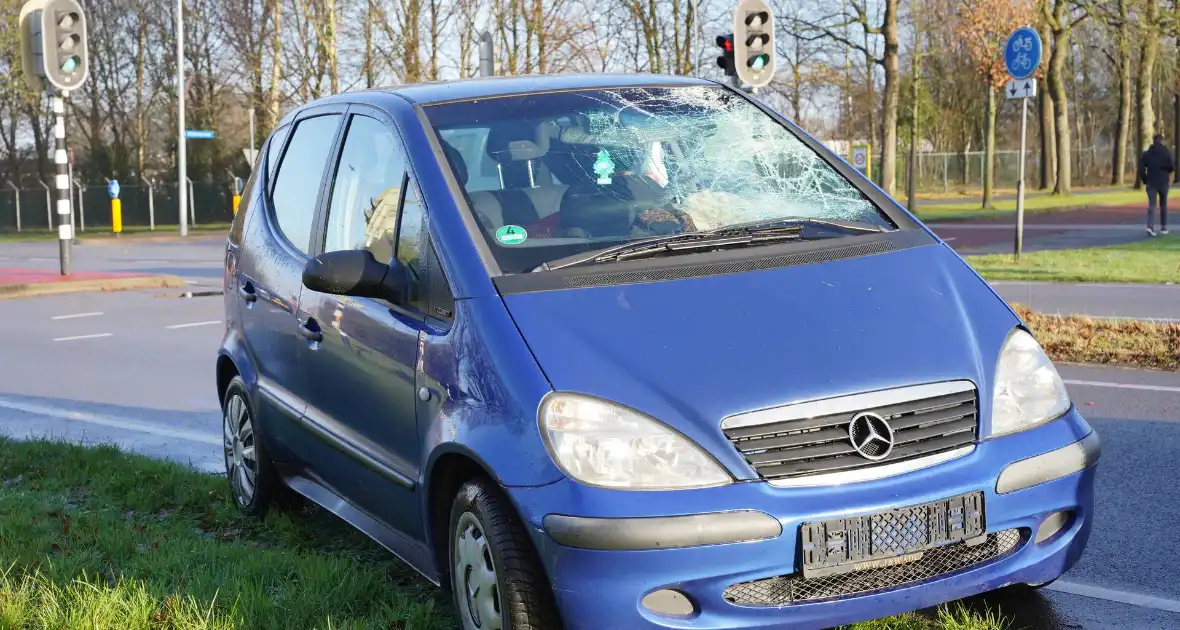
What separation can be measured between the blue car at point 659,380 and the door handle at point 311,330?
0.4 inches

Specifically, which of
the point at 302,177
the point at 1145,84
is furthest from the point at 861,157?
the point at 302,177

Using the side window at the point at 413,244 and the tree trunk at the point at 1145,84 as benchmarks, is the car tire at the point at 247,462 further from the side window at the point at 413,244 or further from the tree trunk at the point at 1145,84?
the tree trunk at the point at 1145,84

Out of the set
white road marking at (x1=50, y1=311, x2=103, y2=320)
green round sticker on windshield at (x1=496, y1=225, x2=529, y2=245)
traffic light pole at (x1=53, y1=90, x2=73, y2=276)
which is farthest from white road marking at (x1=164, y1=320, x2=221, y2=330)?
green round sticker on windshield at (x1=496, y1=225, x2=529, y2=245)

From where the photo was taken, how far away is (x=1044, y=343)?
9695 millimetres

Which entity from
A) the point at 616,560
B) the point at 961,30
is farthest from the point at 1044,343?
the point at 961,30

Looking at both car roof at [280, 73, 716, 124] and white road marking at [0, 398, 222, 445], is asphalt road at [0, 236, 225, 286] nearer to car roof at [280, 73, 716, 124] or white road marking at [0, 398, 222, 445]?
white road marking at [0, 398, 222, 445]

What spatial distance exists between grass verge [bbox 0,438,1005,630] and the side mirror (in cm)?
93

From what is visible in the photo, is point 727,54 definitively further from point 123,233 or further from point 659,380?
point 123,233

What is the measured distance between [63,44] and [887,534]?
1842 centimetres

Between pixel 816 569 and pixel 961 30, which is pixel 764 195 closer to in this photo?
pixel 816 569

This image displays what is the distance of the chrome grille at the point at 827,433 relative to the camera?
321cm

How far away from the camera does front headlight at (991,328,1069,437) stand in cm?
349

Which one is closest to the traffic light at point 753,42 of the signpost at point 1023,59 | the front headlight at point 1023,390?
the signpost at point 1023,59

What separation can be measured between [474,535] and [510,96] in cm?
167
